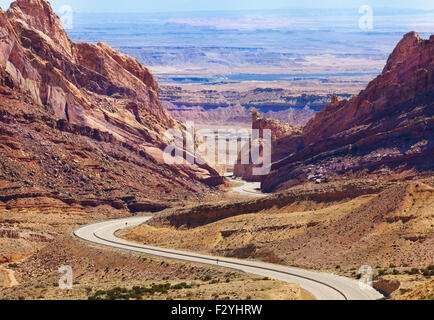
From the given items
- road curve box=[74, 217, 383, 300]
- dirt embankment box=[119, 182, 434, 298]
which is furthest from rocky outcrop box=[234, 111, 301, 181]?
dirt embankment box=[119, 182, 434, 298]

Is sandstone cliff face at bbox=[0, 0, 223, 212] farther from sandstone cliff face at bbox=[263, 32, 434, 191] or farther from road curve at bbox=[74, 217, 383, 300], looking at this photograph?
sandstone cliff face at bbox=[263, 32, 434, 191]

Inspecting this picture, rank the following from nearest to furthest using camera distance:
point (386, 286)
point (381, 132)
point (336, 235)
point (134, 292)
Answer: point (386, 286) → point (134, 292) → point (336, 235) → point (381, 132)

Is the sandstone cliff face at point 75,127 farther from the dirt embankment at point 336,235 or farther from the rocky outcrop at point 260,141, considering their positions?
the dirt embankment at point 336,235

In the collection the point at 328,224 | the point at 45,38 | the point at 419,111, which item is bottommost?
the point at 328,224

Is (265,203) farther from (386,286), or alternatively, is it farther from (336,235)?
(386,286)

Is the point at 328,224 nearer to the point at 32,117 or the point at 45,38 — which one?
the point at 32,117

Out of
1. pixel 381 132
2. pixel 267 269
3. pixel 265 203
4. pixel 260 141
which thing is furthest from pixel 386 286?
pixel 260 141
